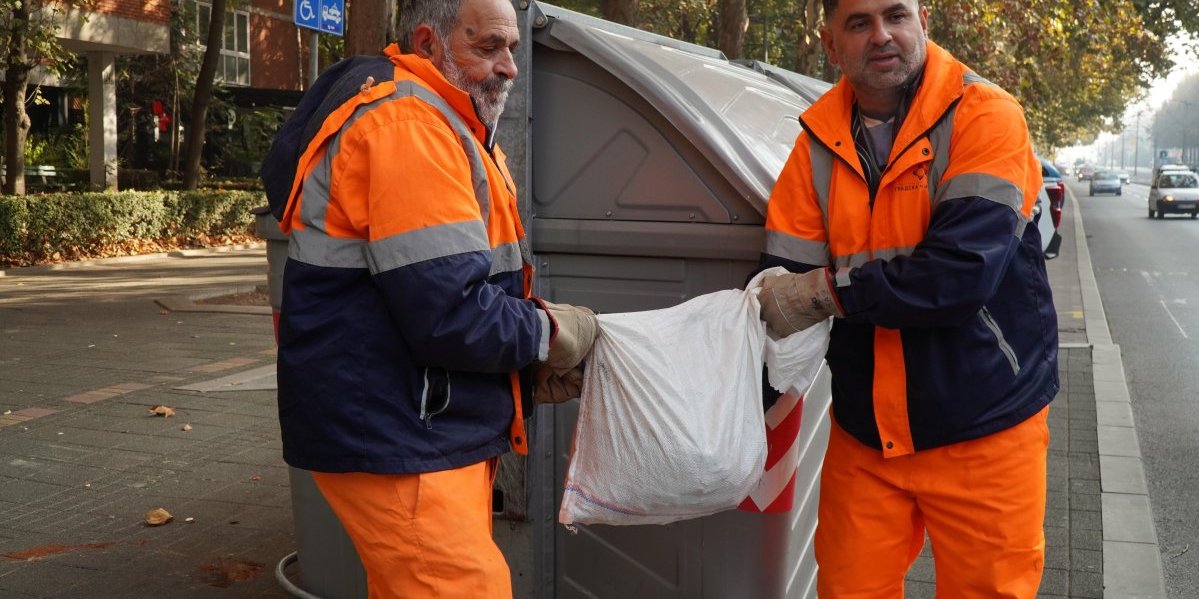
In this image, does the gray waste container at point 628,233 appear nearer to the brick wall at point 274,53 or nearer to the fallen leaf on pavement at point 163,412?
the fallen leaf on pavement at point 163,412

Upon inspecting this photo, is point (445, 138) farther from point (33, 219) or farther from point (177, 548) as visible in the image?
point (33, 219)

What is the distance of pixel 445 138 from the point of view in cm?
210

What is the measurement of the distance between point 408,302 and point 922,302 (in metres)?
1.01

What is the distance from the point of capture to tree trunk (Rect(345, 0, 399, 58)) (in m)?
8.34

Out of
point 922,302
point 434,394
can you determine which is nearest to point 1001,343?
point 922,302

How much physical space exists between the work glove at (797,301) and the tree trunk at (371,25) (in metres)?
6.28

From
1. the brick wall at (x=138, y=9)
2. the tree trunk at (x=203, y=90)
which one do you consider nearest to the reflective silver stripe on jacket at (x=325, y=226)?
the tree trunk at (x=203, y=90)

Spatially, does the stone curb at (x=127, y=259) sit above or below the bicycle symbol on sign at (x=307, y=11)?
below

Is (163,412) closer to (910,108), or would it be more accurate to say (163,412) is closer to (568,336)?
(568,336)

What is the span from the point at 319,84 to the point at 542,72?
94cm

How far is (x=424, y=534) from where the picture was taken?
7.04 ft

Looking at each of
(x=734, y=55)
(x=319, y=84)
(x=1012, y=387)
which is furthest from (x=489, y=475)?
(x=734, y=55)

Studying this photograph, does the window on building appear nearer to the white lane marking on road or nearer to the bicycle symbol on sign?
the white lane marking on road

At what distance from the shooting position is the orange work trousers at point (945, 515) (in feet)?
7.91
